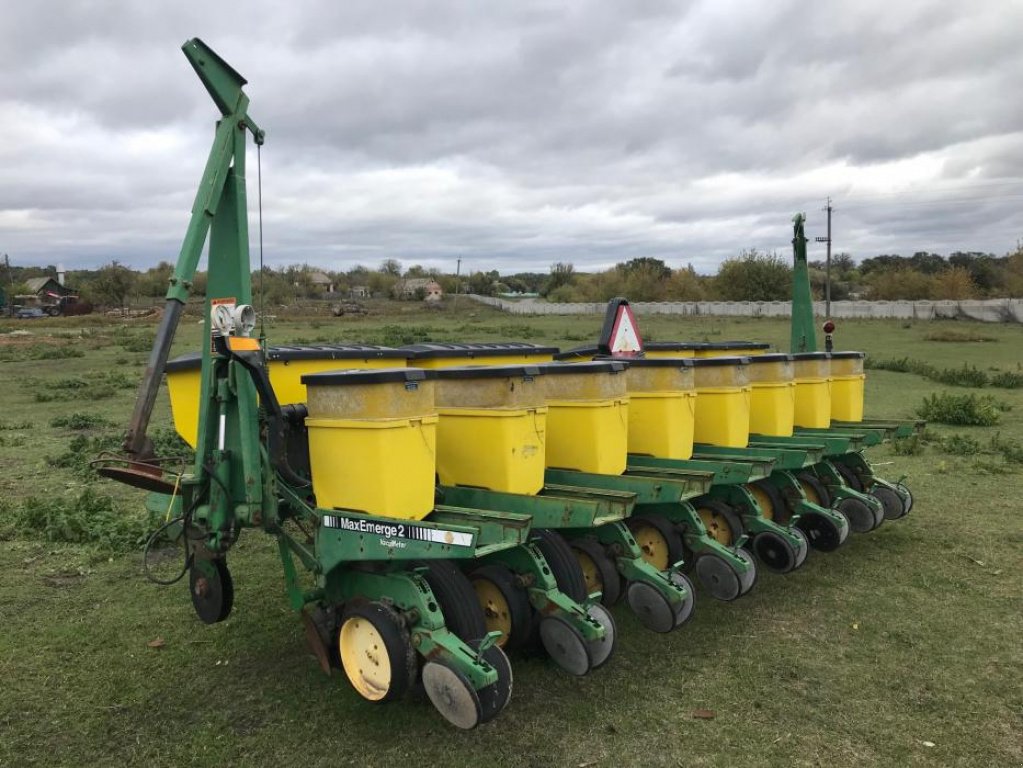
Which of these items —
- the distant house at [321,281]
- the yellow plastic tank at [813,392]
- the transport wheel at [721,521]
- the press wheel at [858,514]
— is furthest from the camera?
the distant house at [321,281]

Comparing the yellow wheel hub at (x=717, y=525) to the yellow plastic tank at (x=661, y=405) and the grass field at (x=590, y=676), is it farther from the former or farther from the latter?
the yellow plastic tank at (x=661, y=405)

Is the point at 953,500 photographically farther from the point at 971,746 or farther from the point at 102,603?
the point at 102,603

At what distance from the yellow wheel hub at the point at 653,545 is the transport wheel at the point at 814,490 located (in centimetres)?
216

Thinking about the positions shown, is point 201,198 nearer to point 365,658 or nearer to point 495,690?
point 365,658

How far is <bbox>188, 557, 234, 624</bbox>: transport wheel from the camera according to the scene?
4840 mm

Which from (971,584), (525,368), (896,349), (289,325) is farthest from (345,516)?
(289,325)

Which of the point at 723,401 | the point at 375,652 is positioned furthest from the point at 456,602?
the point at 723,401

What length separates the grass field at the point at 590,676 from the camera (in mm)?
4000

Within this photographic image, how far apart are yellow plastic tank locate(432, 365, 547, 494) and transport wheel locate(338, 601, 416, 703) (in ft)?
3.31

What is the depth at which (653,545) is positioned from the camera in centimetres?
585

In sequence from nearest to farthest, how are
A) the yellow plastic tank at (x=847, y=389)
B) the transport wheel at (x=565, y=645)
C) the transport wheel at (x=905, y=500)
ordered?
the transport wheel at (x=565, y=645), the transport wheel at (x=905, y=500), the yellow plastic tank at (x=847, y=389)

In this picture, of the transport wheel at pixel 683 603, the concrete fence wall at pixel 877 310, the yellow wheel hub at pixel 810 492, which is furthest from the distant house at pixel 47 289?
the transport wheel at pixel 683 603

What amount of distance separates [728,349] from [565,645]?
189 inches

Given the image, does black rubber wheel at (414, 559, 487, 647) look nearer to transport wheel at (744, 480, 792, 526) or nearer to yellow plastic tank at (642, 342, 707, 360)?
transport wheel at (744, 480, 792, 526)
